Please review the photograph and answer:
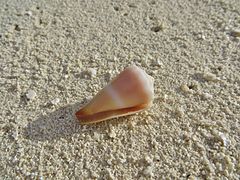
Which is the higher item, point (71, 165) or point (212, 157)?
point (212, 157)

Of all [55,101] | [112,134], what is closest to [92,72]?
[55,101]

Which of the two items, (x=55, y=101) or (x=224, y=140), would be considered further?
(x=55, y=101)

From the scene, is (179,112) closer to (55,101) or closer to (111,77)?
(111,77)

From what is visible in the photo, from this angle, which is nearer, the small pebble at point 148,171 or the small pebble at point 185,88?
the small pebble at point 148,171

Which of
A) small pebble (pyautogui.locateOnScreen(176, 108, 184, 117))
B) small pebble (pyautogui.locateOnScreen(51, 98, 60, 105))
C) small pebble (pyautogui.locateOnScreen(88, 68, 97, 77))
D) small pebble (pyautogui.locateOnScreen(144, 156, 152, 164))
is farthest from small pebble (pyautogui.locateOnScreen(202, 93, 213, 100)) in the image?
small pebble (pyautogui.locateOnScreen(51, 98, 60, 105))

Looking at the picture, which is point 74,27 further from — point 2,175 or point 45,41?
point 2,175

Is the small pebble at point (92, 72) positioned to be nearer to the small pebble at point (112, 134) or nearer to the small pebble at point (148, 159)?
the small pebble at point (112, 134)

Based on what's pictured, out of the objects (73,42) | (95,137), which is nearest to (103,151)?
(95,137)

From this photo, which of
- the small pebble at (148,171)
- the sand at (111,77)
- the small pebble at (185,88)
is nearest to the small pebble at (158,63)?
the sand at (111,77)
